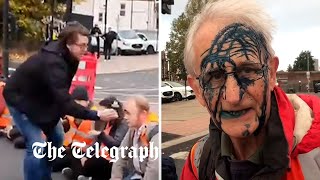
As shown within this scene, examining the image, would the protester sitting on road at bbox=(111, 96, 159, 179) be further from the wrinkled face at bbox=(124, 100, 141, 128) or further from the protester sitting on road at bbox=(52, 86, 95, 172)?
the protester sitting on road at bbox=(52, 86, 95, 172)

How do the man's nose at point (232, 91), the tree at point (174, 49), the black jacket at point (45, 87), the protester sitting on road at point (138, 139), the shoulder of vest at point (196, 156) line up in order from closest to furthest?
the man's nose at point (232, 91)
the shoulder of vest at point (196, 156)
the tree at point (174, 49)
the black jacket at point (45, 87)
the protester sitting on road at point (138, 139)

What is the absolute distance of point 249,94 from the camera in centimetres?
67

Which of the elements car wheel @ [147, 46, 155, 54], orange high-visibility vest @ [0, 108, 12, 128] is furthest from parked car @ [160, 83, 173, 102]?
orange high-visibility vest @ [0, 108, 12, 128]

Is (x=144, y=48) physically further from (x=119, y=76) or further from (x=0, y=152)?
(x=0, y=152)

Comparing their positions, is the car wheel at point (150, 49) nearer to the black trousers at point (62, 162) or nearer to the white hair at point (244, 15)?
the black trousers at point (62, 162)

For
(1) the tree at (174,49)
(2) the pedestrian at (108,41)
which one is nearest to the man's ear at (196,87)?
(1) the tree at (174,49)

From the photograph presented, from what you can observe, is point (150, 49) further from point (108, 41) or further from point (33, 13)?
point (33, 13)

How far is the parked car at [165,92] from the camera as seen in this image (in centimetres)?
169

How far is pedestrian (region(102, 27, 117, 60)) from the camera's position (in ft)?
5.38

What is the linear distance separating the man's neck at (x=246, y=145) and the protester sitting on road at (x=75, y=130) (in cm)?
95

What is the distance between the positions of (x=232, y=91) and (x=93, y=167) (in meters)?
1.12

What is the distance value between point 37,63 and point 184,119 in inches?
25.4

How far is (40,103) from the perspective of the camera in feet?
5.14

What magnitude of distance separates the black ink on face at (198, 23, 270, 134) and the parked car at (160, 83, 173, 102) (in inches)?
37.5
